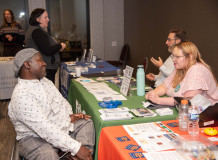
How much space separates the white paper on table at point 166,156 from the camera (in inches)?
47.0

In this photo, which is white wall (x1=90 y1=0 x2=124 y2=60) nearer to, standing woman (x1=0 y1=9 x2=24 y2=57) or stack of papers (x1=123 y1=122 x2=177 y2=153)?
standing woman (x1=0 y1=9 x2=24 y2=57)

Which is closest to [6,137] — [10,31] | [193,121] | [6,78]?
[6,78]

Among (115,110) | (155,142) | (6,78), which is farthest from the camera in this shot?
(6,78)

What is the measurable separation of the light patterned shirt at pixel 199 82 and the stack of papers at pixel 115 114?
0.50m

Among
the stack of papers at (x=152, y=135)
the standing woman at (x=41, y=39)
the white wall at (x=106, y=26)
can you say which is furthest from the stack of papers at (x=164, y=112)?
the white wall at (x=106, y=26)

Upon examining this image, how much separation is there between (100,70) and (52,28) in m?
3.29

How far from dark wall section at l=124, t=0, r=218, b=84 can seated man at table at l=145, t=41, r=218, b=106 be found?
186 cm

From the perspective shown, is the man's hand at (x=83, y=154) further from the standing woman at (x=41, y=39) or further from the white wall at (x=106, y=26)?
the white wall at (x=106, y=26)

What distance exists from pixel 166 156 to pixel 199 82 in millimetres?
884

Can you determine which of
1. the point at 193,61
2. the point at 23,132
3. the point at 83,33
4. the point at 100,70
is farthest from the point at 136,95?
the point at 83,33

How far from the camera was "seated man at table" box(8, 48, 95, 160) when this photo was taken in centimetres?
164

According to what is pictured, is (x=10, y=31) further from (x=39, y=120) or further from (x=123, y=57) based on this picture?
(x=39, y=120)

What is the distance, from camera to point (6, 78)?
4801 mm

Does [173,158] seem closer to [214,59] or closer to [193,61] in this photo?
[193,61]
